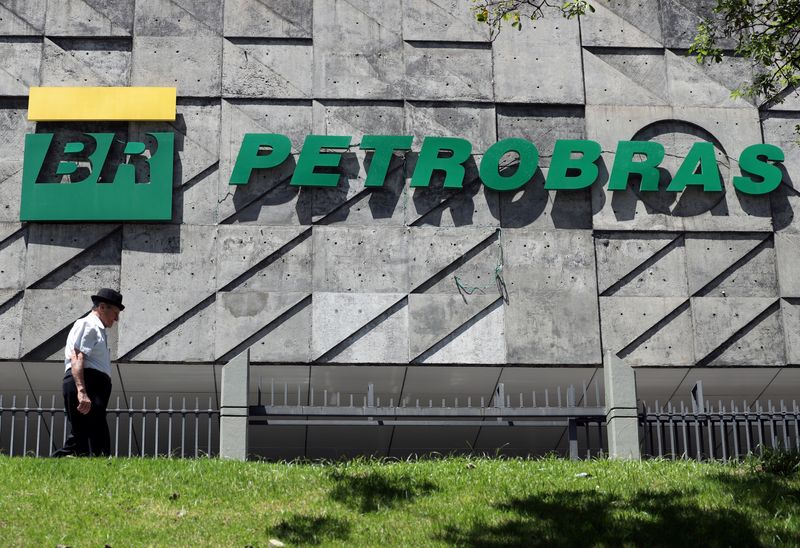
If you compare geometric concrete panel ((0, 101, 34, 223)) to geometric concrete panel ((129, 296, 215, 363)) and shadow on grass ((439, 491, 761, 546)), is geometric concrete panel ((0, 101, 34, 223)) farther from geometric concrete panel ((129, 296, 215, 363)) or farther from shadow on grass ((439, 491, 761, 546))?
shadow on grass ((439, 491, 761, 546))

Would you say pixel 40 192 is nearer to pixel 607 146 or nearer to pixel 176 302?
pixel 176 302

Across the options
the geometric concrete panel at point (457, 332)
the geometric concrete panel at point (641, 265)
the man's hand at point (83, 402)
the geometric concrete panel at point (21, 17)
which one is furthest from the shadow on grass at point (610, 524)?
the geometric concrete panel at point (21, 17)

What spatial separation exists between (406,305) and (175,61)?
18.8 feet

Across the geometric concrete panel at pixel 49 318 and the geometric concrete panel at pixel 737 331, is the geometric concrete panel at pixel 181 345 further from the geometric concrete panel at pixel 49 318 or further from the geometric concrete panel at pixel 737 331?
the geometric concrete panel at pixel 737 331

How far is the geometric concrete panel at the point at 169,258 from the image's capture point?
2025cm

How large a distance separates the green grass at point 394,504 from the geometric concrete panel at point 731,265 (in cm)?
744

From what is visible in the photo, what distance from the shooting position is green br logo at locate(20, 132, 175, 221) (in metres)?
20.5

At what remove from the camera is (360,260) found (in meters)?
20.6

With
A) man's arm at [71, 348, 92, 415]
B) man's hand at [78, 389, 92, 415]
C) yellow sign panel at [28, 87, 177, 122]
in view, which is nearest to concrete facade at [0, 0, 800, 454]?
yellow sign panel at [28, 87, 177, 122]

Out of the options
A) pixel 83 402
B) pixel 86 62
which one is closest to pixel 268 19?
pixel 86 62

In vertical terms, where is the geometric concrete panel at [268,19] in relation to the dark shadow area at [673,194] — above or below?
above

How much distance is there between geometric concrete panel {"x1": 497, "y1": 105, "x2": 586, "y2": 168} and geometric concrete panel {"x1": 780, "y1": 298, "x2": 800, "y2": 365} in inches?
176

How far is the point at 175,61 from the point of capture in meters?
21.3

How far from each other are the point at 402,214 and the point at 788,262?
A: 258 inches
